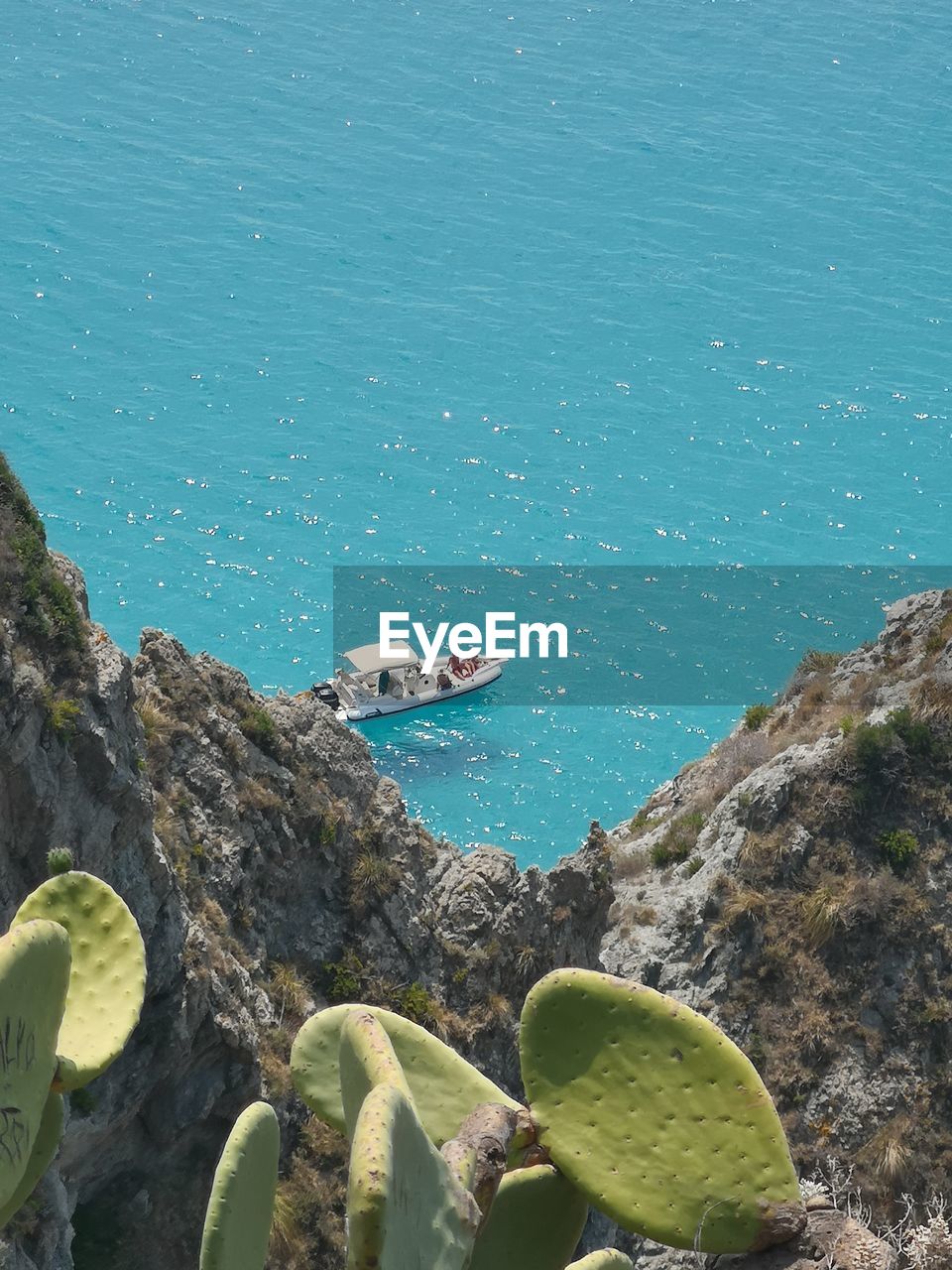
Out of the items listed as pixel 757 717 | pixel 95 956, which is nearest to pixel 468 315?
pixel 757 717

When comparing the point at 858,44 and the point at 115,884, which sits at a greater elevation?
the point at 858,44

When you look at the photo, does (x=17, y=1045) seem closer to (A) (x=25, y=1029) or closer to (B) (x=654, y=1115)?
(A) (x=25, y=1029)

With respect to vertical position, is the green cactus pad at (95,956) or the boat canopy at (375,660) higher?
the green cactus pad at (95,956)

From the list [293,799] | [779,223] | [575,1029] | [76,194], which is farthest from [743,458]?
[575,1029]

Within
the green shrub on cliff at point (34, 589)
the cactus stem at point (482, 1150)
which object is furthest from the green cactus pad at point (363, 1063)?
the green shrub on cliff at point (34, 589)

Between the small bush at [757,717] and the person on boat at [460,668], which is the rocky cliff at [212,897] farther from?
the person on boat at [460,668]

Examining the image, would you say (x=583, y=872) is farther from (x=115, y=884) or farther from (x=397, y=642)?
(x=397, y=642)

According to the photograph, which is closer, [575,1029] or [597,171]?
[575,1029]

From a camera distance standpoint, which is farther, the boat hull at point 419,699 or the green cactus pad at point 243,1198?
the boat hull at point 419,699
